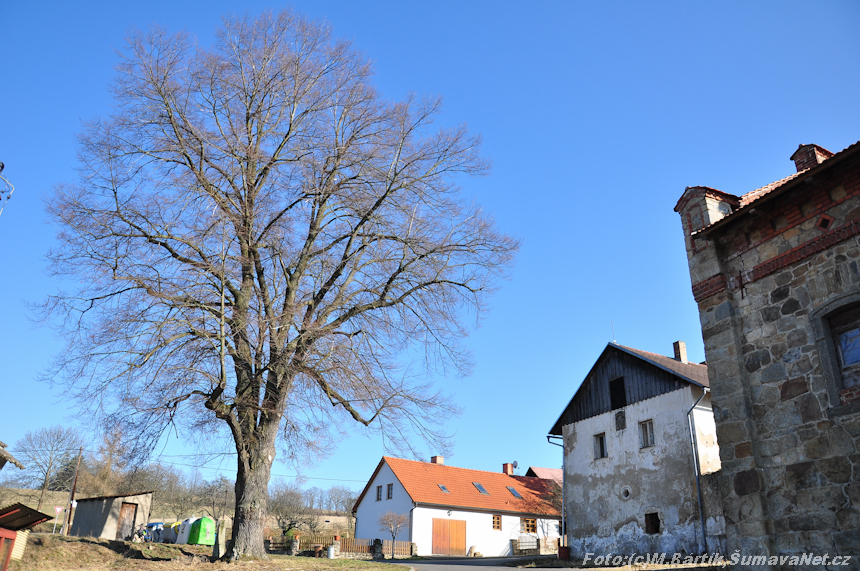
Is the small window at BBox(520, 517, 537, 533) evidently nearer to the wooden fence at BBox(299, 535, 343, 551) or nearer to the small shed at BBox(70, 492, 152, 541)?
the wooden fence at BBox(299, 535, 343, 551)

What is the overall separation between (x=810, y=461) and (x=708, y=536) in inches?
456

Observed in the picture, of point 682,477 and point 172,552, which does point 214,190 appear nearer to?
point 172,552

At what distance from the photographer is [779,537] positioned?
24.3ft

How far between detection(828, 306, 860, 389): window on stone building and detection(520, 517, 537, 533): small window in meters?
30.9

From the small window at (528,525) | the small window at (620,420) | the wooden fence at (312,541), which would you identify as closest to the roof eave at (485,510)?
the small window at (528,525)

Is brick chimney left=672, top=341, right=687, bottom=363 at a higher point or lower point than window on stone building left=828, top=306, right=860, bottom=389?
higher

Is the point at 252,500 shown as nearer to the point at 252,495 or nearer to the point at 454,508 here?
the point at 252,495

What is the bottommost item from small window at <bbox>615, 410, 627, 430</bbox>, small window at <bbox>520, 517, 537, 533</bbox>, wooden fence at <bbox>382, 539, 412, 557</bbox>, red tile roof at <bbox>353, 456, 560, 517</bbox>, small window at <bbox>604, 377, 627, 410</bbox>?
wooden fence at <bbox>382, 539, 412, 557</bbox>

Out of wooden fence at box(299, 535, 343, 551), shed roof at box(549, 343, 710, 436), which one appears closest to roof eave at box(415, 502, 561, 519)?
wooden fence at box(299, 535, 343, 551)

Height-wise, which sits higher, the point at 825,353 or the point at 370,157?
the point at 370,157

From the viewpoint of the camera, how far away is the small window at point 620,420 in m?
21.5

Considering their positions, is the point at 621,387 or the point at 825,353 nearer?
the point at 825,353

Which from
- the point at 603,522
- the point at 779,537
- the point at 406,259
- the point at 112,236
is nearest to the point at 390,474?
the point at 603,522

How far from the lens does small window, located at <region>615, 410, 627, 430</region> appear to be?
70.7 ft
